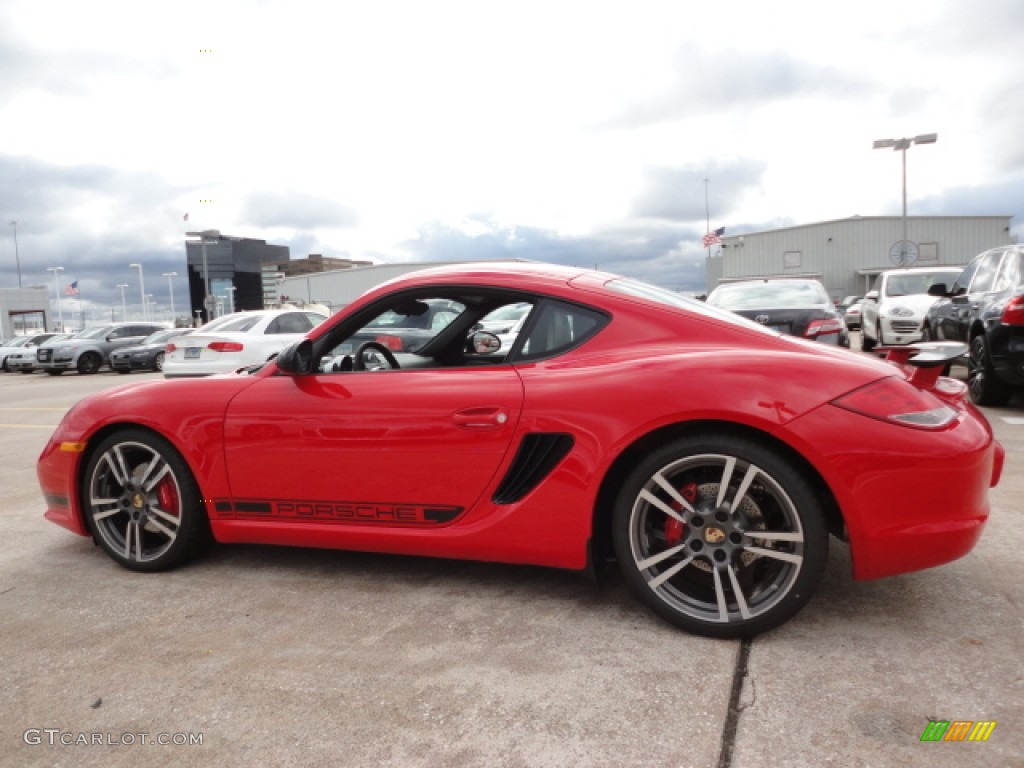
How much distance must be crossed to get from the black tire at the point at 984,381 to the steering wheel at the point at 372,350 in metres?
5.71

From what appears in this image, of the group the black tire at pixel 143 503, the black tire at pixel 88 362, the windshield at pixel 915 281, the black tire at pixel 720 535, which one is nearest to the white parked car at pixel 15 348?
the black tire at pixel 88 362

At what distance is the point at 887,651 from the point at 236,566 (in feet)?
8.39

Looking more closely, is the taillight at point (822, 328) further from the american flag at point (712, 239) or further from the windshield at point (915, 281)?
the american flag at point (712, 239)

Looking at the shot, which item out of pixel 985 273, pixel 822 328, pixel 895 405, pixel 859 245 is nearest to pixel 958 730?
pixel 895 405

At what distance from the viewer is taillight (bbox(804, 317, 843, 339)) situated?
7652 millimetres

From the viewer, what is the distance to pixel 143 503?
3322mm

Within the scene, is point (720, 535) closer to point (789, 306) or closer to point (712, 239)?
point (789, 306)

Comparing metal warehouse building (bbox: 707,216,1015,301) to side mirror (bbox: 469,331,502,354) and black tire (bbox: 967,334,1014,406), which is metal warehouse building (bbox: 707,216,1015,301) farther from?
side mirror (bbox: 469,331,502,354)

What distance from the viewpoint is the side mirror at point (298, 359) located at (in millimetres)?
2986

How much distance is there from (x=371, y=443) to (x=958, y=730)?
197cm

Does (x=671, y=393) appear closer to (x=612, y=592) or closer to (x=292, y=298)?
(x=612, y=592)

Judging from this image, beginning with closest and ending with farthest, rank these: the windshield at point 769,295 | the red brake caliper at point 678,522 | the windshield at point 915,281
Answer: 1. the red brake caliper at point 678,522
2. the windshield at point 769,295
3. the windshield at point 915,281

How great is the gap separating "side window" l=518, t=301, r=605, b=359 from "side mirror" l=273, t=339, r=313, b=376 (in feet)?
2.79

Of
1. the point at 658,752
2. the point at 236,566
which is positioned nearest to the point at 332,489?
the point at 236,566
